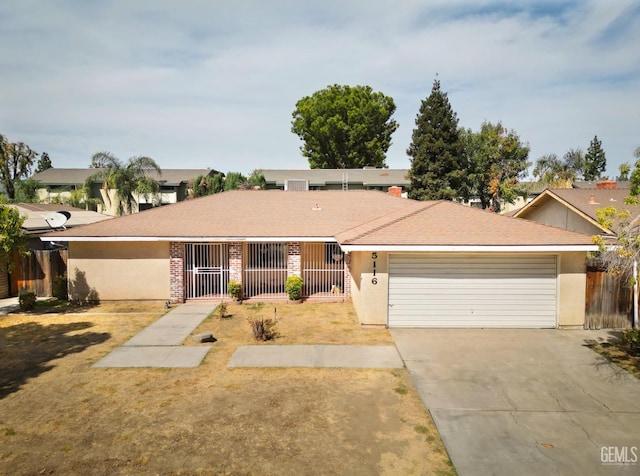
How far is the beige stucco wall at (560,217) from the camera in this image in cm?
1869

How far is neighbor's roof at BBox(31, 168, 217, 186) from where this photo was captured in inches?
1826

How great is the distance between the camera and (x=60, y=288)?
1603 cm

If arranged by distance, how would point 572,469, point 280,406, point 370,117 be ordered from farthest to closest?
point 370,117 → point 280,406 → point 572,469

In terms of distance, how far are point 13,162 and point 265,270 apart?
50.6m

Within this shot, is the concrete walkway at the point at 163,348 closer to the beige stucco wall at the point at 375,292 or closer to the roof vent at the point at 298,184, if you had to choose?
the beige stucco wall at the point at 375,292

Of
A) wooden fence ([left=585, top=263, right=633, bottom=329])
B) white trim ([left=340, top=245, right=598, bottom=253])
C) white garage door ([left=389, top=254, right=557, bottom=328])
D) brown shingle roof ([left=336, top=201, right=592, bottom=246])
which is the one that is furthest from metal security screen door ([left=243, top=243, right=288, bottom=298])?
wooden fence ([left=585, top=263, right=633, bottom=329])

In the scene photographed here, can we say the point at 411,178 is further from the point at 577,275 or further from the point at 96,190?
the point at 96,190

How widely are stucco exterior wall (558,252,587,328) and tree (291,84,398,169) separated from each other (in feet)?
134

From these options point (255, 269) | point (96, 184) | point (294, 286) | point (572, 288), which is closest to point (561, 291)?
point (572, 288)

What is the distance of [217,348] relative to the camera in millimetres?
10766

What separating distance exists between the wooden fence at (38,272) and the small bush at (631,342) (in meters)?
19.9

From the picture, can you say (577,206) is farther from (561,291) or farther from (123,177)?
(123,177)

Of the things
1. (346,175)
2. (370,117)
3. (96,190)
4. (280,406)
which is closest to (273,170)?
(346,175)

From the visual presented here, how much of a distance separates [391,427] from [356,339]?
4625mm
